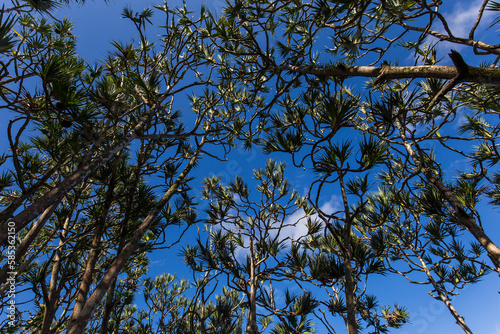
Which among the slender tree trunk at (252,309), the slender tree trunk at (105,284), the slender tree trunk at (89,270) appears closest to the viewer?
the slender tree trunk at (105,284)

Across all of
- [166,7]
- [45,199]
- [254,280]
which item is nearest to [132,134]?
[45,199]

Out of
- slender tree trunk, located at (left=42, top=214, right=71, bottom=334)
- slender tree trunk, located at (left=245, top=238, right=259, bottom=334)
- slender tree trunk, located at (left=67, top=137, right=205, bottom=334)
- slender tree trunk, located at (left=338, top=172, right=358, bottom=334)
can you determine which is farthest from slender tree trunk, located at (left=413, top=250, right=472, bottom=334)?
slender tree trunk, located at (left=42, top=214, right=71, bottom=334)

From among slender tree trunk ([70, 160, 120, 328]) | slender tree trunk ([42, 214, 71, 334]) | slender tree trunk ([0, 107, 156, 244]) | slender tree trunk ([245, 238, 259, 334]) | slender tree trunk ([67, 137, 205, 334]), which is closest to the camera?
slender tree trunk ([0, 107, 156, 244])

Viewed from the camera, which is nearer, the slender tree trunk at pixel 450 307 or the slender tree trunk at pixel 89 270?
the slender tree trunk at pixel 89 270

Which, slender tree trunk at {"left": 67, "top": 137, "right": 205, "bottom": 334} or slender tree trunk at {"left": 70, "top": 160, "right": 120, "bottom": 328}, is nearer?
slender tree trunk at {"left": 67, "top": 137, "right": 205, "bottom": 334}

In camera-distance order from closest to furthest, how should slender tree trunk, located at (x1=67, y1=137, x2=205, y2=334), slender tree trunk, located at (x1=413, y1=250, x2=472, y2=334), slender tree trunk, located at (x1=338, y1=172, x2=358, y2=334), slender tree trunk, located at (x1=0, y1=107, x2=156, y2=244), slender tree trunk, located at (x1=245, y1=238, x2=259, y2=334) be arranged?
slender tree trunk, located at (x1=0, y1=107, x2=156, y2=244)
slender tree trunk, located at (x1=338, y1=172, x2=358, y2=334)
slender tree trunk, located at (x1=67, y1=137, x2=205, y2=334)
slender tree trunk, located at (x1=245, y1=238, x2=259, y2=334)
slender tree trunk, located at (x1=413, y1=250, x2=472, y2=334)

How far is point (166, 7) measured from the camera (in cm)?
313

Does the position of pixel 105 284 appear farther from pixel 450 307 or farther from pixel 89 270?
pixel 450 307

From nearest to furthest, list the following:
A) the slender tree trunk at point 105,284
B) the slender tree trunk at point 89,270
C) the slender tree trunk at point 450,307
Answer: the slender tree trunk at point 105,284, the slender tree trunk at point 89,270, the slender tree trunk at point 450,307

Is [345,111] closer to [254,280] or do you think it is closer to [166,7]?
[254,280]

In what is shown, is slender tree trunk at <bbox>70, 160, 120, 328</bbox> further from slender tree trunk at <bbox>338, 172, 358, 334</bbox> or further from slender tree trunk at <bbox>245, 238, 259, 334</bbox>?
slender tree trunk at <bbox>338, 172, 358, 334</bbox>

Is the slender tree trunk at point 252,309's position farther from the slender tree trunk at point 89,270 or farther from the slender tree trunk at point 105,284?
the slender tree trunk at point 89,270

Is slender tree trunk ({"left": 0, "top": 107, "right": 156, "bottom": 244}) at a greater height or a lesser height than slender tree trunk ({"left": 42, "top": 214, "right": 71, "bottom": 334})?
greater

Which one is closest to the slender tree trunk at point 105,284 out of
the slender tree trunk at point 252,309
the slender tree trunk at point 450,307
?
the slender tree trunk at point 252,309
